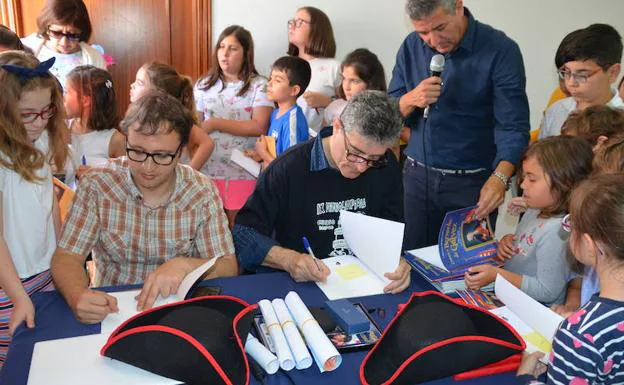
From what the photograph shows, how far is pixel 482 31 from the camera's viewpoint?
229cm

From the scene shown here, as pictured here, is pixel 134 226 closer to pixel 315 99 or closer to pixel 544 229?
pixel 544 229

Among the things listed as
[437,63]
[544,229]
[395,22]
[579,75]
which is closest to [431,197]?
[437,63]

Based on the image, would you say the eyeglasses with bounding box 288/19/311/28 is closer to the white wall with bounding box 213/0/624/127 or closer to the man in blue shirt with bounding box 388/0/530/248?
the white wall with bounding box 213/0/624/127

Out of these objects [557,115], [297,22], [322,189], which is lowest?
[322,189]

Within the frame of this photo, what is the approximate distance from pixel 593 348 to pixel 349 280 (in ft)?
2.45

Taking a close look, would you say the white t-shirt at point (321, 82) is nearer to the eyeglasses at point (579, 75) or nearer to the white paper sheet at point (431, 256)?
the eyeglasses at point (579, 75)

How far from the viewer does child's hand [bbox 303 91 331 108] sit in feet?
10.9

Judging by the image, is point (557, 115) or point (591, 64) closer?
point (591, 64)

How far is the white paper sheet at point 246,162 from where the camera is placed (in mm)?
2994

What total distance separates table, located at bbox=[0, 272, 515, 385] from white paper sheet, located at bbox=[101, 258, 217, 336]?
5 centimetres

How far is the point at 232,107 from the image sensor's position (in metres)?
3.23

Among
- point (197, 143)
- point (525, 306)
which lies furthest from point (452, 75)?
point (197, 143)

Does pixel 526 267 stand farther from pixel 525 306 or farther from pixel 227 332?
pixel 227 332

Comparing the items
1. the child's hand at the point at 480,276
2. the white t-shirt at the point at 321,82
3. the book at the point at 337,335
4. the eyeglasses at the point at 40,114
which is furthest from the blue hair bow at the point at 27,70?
the white t-shirt at the point at 321,82
